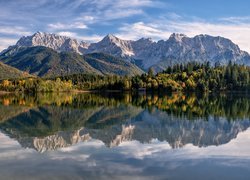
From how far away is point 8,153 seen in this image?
32.2 meters

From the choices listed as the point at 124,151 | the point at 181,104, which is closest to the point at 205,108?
the point at 181,104

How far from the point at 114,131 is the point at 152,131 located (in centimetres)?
508

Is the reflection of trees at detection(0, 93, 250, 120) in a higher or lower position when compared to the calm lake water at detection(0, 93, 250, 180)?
lower

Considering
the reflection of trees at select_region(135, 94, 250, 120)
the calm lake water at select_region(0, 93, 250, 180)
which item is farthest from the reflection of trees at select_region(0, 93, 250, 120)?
the calm lake water at select_region(0, 93, 250, 180)

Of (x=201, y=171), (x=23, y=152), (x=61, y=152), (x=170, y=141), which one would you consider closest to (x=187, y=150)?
(x=170, y=141)

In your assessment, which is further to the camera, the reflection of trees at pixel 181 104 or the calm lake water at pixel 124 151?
the reflection of trees at pixel 181 104

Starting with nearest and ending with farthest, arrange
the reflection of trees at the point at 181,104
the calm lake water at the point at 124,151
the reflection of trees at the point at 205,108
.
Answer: the calm lake water at the point at 124,151, the reflection of trees at the point at 205,108, the reflection of trees at the point at 181,104

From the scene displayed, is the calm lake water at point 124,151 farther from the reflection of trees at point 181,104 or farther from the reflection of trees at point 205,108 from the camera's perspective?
the reflection of trees at point 181,104

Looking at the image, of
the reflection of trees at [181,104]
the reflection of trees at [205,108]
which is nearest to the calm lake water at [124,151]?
the reflection of trees at [205,108]

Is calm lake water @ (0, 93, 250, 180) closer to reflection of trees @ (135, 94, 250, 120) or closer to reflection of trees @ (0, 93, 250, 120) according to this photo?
reflection of trees @ (135, 94, 250, 120)

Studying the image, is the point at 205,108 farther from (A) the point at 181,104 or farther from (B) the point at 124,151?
(B) the point at 124,151

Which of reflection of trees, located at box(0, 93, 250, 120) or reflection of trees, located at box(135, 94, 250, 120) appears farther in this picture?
reflection of trees, located at box(0, 93, 250, 120)

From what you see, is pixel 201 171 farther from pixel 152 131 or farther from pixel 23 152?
pixel 152 131

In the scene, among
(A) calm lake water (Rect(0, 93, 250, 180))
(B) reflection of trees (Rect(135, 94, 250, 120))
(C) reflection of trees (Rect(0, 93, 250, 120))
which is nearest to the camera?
(A) calm lake water (Rect(0, 93, 250, 180))
